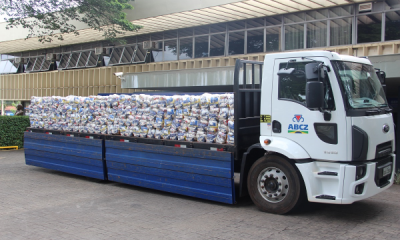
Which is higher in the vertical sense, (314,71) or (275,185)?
(314,71)

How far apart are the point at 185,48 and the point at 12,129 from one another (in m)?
9.61

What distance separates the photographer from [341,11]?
15.6 m

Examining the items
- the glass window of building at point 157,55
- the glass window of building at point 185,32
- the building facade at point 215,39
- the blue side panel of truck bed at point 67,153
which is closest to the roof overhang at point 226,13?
the building facade at point 215,39

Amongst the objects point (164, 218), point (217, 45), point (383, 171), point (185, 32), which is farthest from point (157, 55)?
point (383, 171)

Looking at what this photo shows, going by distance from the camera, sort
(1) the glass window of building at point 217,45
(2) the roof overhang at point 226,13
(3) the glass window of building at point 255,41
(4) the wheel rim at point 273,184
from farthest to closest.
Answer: (1) the glass window of building at point 217,45 → (3) the glass window of building at point 255,41 → (2) the roof overhang at point 226,13 → (4) the wheel rim at point 273,184

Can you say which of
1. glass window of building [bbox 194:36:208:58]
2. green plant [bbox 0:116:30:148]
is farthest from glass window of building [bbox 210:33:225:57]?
green plant [bbox 0:116:30:148]

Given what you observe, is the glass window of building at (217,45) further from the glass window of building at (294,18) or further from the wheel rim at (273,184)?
the wheel rim at (273,184)

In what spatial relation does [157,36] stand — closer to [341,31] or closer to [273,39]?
[273,39]

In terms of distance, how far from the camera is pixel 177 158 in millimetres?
7887

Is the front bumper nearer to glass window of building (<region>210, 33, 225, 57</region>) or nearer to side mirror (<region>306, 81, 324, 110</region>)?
side mirror (<region>306, 81, 324, 110</region>)

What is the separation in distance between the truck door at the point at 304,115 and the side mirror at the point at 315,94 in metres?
0.20

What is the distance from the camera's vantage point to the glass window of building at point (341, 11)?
15383 mm

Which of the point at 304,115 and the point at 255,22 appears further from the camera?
the point at 255,22

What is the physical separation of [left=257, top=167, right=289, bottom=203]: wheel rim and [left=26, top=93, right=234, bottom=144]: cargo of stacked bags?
91cm
